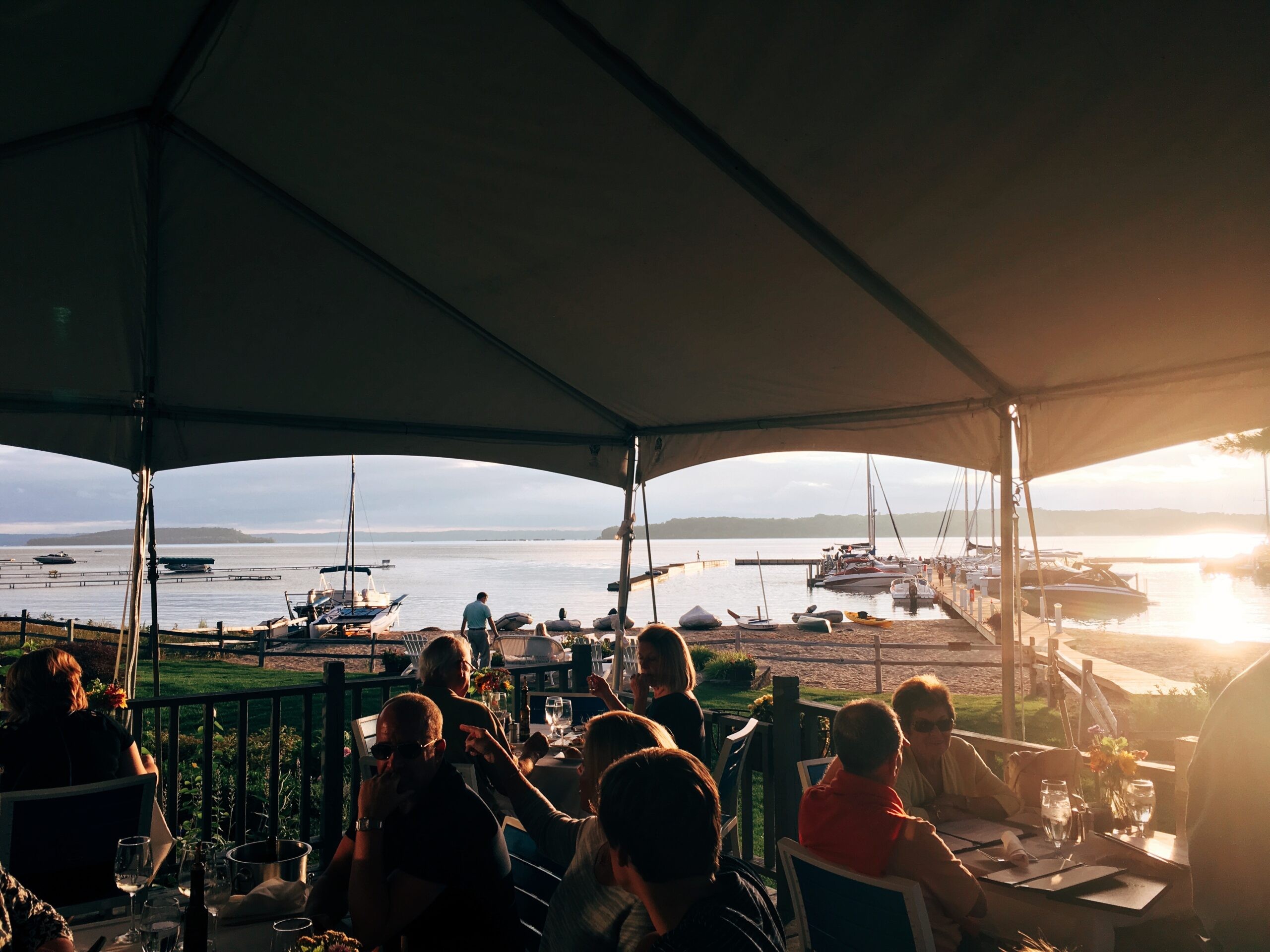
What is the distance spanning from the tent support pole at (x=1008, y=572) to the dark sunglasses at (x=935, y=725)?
4.47ft

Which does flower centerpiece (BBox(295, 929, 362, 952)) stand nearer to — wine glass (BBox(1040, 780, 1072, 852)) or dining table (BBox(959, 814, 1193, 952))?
dining table (BBox(959, 814, 1193, 952))

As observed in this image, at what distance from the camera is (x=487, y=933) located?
6.74 feet

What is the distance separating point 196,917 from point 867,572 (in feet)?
192

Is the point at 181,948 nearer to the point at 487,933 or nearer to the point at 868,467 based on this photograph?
the point at 487,933

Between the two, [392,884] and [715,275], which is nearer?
[392,884]

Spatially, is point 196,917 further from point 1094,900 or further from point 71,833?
point 1094,900

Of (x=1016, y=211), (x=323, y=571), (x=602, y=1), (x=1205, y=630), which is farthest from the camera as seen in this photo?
(x=323, y=571)

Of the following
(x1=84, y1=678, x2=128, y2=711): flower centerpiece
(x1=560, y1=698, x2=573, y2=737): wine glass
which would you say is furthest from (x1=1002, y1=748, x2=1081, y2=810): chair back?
(x1=84, y1=678, x2=128, y2=711): flower centerpiece

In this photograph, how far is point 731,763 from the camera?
3.62m

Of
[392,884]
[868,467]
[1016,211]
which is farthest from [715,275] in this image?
[868,467]

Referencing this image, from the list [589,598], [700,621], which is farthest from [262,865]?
[589,598]

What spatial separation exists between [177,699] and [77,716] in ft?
3.77

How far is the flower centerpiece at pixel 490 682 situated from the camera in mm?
4254

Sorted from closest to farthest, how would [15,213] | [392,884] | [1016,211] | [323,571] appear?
[392,884] < [1016,211] < [15,213] < [323,571]
